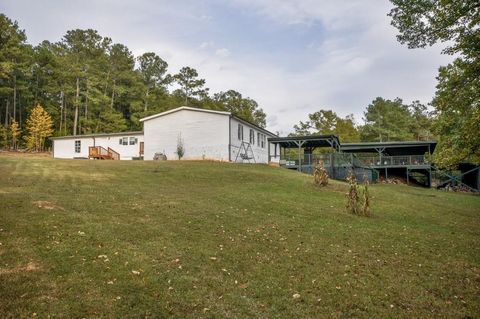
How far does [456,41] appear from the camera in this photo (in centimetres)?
1222

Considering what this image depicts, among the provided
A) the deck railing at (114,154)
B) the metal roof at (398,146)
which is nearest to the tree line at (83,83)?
the deck railing at (114,154)

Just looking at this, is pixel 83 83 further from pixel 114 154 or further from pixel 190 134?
pixel 190 134

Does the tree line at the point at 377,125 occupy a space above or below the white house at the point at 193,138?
above

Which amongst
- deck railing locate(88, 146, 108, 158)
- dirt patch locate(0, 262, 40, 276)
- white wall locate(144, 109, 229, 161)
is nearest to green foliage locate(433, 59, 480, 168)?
dirt patch locate(0, 262, 40, 276)

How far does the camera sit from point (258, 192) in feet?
50.7

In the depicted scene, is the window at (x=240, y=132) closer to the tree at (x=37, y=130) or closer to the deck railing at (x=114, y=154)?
the deck railing at (x=114, y=154)

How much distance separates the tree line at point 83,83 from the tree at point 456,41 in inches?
1710

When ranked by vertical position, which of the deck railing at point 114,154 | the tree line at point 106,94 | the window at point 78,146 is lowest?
the deck railing at point 114,154

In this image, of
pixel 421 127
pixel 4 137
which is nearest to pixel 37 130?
pixel 4 137

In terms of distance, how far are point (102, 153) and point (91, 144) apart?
2.74 metres

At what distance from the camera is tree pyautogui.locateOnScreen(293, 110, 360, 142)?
6094 centimetres

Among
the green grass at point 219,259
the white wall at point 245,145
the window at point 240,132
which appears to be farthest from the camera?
the window at point 240,132

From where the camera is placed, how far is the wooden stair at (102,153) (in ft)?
111

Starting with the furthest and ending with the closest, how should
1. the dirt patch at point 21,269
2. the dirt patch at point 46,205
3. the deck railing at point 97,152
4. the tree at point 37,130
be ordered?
the tree at point 37,130 → the deck railing at point 97,152 → the dirt patch at point 46,205 → the dirt patch at point 21,269
